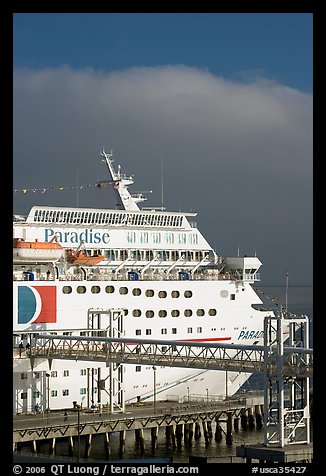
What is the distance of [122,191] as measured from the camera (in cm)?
4728

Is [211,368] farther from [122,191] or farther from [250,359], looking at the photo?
[122,191]

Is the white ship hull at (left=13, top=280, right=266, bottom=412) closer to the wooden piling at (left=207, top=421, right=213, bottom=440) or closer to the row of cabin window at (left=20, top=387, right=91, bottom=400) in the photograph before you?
the row of cabin window at (left=20, top=387, right=91, bottom=400)

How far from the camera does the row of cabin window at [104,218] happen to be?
140 ft

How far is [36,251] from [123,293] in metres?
4.45

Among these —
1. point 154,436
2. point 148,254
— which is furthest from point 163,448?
point 148,254

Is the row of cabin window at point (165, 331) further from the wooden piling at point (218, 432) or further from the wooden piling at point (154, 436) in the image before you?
the wooden piling at point (154, 436)

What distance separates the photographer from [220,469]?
2047 centimetres

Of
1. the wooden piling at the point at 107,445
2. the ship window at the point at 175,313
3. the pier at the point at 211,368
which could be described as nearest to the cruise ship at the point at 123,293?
the ship window at the point at 175,313

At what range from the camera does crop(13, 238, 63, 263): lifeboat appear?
39688mm

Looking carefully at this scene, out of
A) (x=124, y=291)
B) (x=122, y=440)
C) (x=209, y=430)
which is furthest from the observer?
(x=124, y=291)

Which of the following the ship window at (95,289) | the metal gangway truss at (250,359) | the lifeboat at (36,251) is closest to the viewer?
the metal gangway truss at (250,359)

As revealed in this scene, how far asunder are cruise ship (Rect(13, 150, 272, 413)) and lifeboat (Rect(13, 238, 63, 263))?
0.15 feet

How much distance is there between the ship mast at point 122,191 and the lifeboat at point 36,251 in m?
7.55

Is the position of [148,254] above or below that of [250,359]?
above
